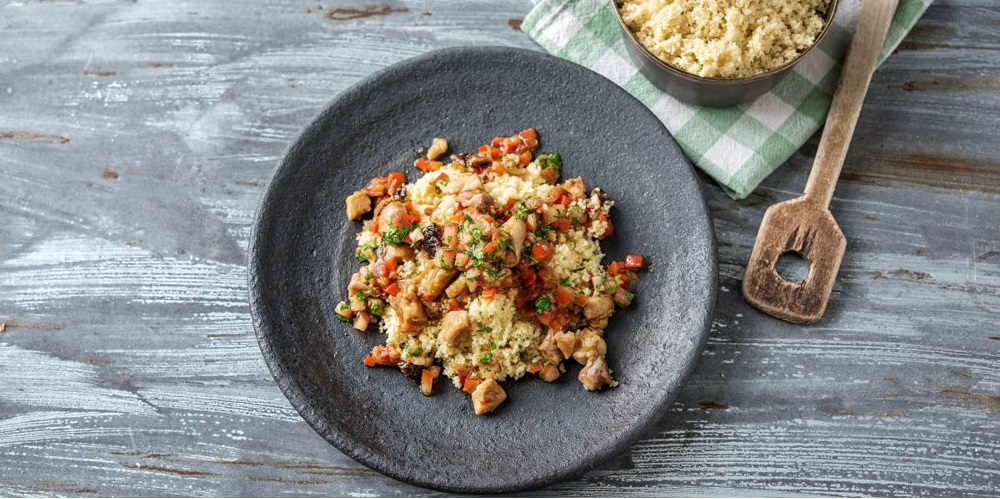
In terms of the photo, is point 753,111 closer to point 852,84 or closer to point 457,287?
point 852,84

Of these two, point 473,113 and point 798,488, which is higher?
point 473,113

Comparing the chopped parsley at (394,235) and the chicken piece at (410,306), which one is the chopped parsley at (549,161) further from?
the chicken piece at (410,306)

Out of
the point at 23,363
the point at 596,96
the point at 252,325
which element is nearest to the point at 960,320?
the point at 596,96

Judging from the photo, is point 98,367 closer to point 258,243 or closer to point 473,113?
point 258,243

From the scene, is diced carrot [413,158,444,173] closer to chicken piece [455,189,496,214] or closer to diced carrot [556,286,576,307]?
chicken piece [455,189,496,214]

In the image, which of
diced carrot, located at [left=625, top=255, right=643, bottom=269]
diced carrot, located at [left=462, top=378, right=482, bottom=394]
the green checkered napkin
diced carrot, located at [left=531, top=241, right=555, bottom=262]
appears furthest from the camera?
the green checkered napkin

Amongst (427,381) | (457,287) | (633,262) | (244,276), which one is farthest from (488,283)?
(244,276)

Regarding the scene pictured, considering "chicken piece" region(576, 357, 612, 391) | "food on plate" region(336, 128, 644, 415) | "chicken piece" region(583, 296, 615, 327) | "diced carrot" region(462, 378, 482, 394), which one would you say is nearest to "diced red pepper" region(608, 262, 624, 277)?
"food on plate" region(336, 128, 644, 415)
